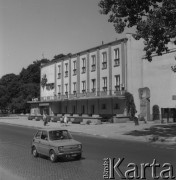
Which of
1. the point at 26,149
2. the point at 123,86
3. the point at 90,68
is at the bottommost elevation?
the point at 26,149

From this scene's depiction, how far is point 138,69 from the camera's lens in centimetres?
4591

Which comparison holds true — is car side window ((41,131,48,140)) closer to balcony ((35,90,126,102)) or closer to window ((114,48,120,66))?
balcony ((35,90,126,102))

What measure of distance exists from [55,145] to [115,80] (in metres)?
34.6

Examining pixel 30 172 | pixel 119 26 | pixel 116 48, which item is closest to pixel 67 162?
pixel 30 172

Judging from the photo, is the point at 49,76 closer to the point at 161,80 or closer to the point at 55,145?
the point at 161,80

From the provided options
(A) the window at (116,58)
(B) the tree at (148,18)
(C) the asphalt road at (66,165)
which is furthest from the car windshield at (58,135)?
(A) the window at (116,58)

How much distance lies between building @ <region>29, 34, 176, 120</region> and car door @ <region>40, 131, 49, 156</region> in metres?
25.7

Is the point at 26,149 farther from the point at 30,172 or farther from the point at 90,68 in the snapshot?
the point at 90,68

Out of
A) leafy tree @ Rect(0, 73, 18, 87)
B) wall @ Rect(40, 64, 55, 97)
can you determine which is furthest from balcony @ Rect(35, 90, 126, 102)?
leafy tree @ Rect(0, 73, 18, 87)

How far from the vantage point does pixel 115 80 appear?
47625 millimetres

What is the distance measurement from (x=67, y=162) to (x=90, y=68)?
40087 millimetres

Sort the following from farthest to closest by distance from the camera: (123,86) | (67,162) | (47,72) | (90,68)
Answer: (47,72) → (90,68) → (123,86) → (67,162)

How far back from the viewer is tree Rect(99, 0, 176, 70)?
21547mm

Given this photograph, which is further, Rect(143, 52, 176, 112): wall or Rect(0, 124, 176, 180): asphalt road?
Rect(143, 52, 176, 112): wall
